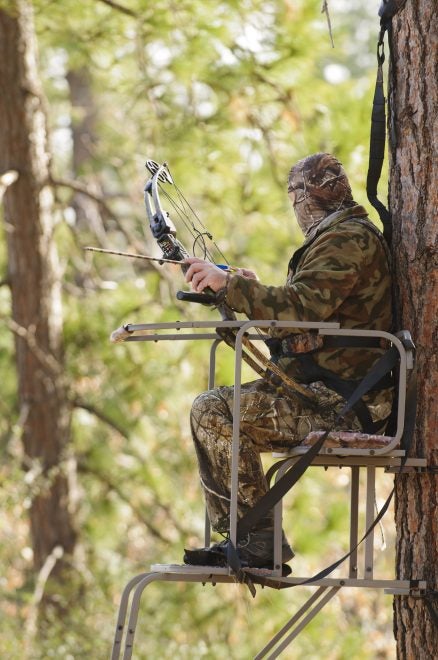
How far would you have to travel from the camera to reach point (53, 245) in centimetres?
791

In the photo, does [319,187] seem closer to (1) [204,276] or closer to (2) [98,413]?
(1) [204,276]

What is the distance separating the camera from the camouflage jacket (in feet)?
11.5

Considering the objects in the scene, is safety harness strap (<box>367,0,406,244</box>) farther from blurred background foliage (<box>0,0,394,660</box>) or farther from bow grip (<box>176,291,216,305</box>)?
blurred background foliage (<box>0,0,394,660</box>)

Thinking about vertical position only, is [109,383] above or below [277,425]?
above

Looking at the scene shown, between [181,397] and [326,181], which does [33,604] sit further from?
[326,181]

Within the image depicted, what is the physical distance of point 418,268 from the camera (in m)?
3.93

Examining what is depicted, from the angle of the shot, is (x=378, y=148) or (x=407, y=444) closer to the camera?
(x=407, y=444)

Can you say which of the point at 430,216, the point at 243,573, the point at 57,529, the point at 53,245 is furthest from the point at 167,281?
the point at 243,573

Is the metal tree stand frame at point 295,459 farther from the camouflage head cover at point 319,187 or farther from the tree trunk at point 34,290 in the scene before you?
the tree trunk at point 34,290

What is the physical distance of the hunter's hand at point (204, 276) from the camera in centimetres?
349

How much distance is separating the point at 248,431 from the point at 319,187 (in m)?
0.85

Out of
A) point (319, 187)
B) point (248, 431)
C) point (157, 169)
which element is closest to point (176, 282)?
point (157, 169)

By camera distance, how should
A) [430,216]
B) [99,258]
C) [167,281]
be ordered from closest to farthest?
[430,216] < [167,281] < [99,258]

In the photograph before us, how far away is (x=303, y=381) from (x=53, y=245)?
441cm
